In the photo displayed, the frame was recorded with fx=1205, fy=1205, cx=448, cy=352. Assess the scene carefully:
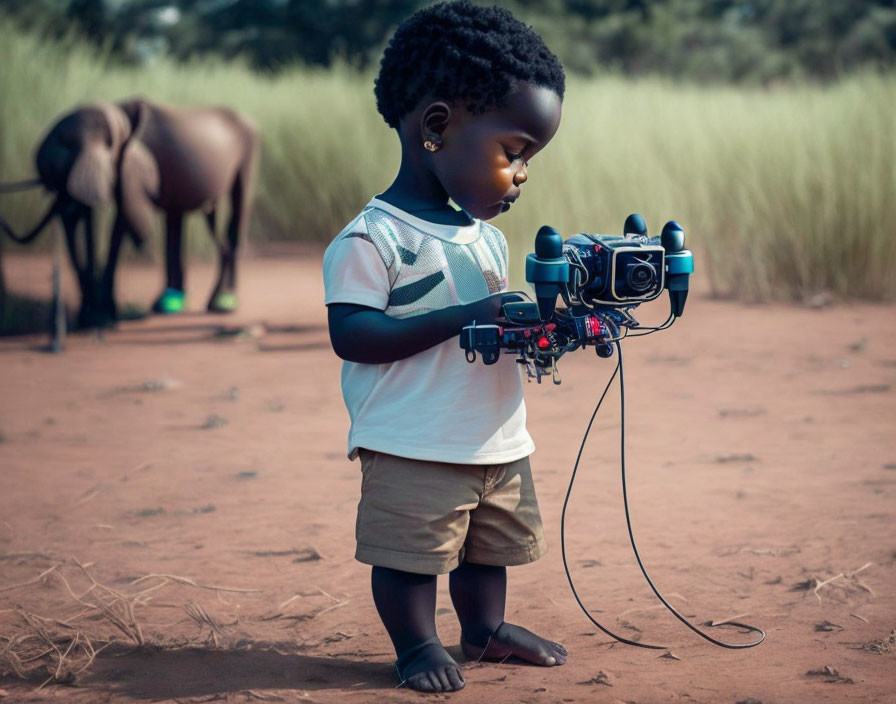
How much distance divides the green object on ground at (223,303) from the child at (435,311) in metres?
6.62

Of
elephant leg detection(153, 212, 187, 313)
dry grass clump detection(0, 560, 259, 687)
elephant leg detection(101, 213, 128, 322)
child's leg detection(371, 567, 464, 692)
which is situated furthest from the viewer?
elephant leg detection(153, 212, 187, 313)

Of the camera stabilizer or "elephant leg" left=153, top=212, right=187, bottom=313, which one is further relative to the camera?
"elephant leg" left=153, top=212, right=187, bottom=313

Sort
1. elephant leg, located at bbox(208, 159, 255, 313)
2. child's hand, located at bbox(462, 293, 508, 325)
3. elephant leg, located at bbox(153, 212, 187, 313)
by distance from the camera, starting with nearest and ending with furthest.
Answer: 1. child's hand, located at bbox(462, 293, 508, 325)
2. elephant leg, located at bbox(153, 212, 187, 313)
3. elephant leg, located at bbox(208, 159, 255, 313)

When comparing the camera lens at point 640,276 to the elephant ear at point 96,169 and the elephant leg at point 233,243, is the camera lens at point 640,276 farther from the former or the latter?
the elephant leg at point 233,243

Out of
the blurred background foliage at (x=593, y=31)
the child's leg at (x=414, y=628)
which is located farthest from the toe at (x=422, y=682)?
the blurred background foliage at (x=593, y=31)

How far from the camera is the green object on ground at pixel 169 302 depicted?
29.8ft

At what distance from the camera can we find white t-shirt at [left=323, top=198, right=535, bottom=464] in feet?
8.44

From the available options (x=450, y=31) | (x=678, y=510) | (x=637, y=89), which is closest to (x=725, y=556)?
(x=678, y=510)

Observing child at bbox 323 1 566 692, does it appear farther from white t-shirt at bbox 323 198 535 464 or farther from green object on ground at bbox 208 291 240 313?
green object on ground at bbox 208 291 240 313

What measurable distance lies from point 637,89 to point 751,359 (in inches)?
274

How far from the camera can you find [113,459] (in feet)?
16.6

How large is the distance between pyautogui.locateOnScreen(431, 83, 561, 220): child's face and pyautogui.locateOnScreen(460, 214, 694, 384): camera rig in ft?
0.72

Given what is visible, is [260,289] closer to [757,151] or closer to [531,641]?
[757,151]

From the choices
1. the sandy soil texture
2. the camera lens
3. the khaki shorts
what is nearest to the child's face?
the camera lens
